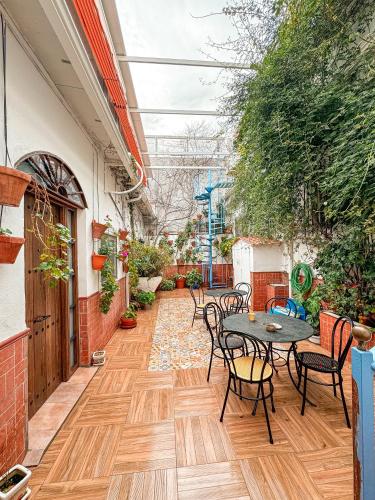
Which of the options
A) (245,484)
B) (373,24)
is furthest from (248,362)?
(373,24)

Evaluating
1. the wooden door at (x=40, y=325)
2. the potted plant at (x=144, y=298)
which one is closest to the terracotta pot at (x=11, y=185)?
the wooden door at (x=40, y=325)

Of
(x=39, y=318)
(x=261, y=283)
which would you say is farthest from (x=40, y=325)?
(x=261, y=283)

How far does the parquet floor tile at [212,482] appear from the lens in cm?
135

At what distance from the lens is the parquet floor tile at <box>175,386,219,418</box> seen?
2.06 metres

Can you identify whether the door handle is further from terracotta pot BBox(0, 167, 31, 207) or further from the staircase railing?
the staircase railing

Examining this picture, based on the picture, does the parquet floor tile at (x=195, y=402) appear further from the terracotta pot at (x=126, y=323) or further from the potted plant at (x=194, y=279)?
the potted plant at (x=194, y=279)

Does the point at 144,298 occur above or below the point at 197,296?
above

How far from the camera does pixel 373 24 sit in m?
2.81

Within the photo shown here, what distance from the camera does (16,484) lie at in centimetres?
115

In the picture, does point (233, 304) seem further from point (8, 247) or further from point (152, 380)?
point (8, 247)

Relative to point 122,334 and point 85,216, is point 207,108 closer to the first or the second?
point 85,216

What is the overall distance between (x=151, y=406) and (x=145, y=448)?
464 mm

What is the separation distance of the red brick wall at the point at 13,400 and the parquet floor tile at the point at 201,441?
113 centimetres

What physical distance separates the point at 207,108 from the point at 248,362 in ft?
13.4
